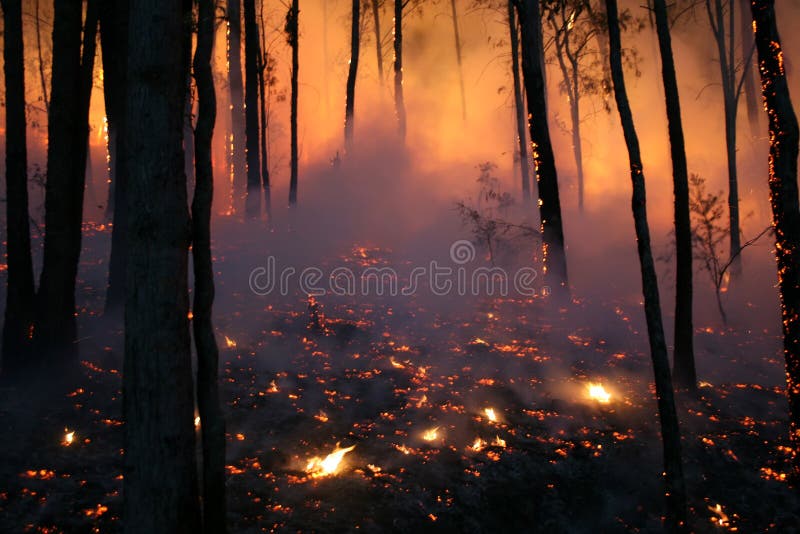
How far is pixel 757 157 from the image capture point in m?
31.9

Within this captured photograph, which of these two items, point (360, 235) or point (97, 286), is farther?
point (360, 235)

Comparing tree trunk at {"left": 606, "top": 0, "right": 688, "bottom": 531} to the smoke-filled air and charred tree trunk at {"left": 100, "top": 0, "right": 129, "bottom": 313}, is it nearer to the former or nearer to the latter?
the smoke-filled air

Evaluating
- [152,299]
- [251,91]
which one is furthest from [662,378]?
[251,91]

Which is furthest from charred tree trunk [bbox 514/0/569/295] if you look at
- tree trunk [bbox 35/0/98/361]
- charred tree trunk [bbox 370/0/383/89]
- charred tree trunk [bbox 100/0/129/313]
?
charred tree trunk [bbox 370/0/383/89]

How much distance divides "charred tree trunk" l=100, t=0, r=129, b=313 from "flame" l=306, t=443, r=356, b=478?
4.46 metres

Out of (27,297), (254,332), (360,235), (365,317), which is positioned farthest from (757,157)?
(27,297)

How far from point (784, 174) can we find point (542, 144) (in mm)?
6018

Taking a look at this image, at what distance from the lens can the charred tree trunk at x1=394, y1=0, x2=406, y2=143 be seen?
2209cm

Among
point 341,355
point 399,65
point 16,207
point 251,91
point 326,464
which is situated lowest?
point 326,464

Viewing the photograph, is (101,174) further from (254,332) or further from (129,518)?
(129,518)

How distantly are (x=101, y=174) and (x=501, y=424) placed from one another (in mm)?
32288

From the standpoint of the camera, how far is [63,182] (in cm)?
725

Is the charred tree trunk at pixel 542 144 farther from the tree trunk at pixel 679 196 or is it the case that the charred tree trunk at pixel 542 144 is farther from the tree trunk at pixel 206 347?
the tree trunk at pixel 206 347

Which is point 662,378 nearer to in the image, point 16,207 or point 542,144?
point 542,144
